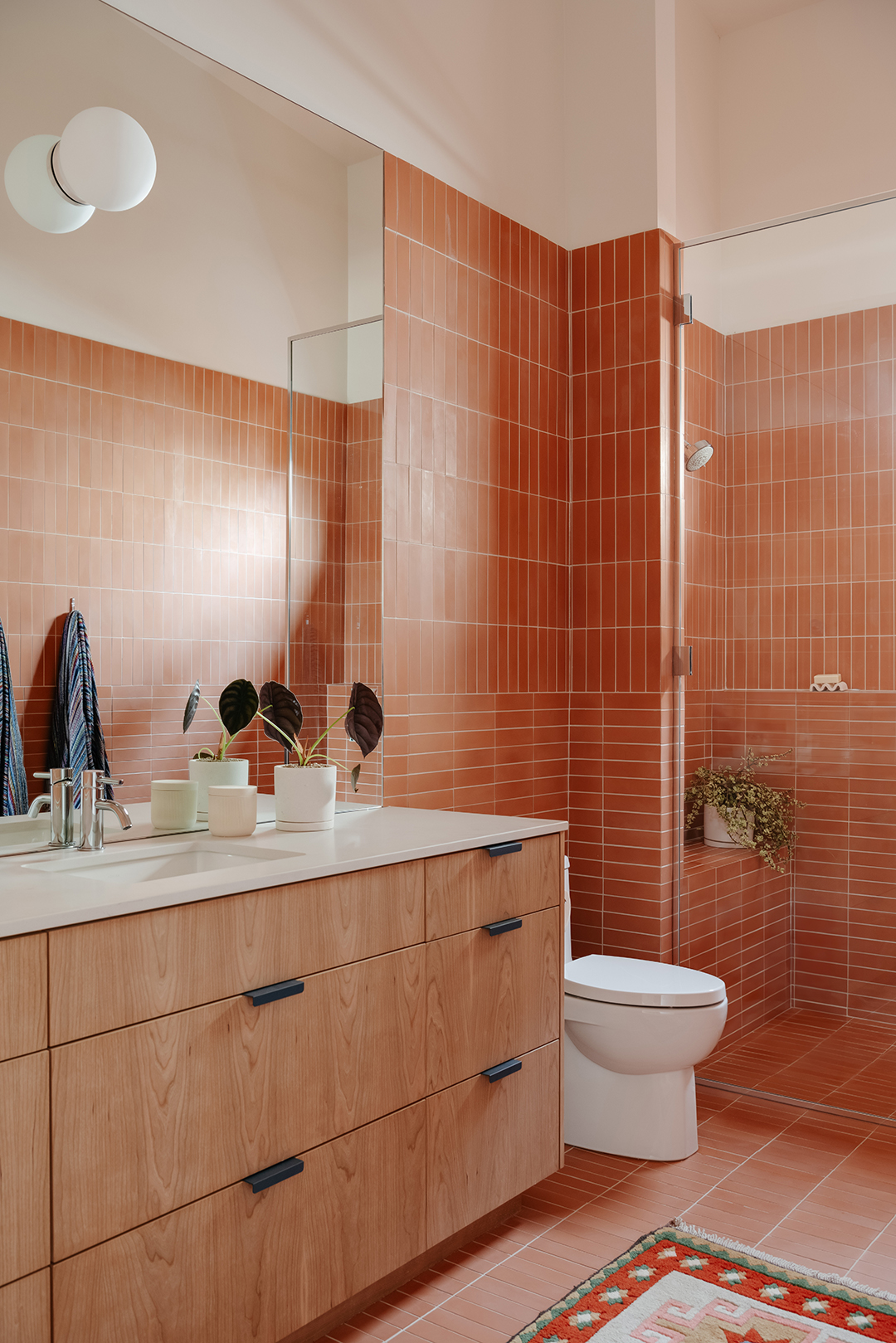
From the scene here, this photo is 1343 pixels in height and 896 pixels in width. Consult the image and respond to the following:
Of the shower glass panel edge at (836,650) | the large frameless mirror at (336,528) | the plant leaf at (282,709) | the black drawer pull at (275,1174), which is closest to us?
the black drawer pull at (275,1174)

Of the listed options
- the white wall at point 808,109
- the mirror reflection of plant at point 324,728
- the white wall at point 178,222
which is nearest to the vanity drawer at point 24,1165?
the mirror reflection of plant at point 324,728

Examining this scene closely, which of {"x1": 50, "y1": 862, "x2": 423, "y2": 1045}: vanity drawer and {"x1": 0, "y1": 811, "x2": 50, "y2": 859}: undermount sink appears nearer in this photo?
{"x1": 50, "y1": 862, "x2": 423, "y2": 1045}: vanity drawer

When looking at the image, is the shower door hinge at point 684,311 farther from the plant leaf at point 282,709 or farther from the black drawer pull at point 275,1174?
the black drawer pull at point 275,1174

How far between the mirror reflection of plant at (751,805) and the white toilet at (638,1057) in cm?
59

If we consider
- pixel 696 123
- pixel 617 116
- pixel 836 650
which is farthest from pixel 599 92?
pixel 836 650

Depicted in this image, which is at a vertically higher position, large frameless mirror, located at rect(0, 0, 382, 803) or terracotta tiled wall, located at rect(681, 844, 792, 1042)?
large frameless mirror, located at rect(0, 0, 382, 803)

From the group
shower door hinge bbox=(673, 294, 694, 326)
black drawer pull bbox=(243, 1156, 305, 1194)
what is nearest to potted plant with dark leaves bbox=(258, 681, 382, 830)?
black drawer pull bbox=(243, 1156, 305, 1194)

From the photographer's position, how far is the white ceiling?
355cm

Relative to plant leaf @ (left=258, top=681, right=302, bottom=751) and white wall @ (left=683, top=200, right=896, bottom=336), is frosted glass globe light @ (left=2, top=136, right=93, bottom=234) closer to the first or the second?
plant leaf @ (left=258, top=681, right=302, bottom=751)

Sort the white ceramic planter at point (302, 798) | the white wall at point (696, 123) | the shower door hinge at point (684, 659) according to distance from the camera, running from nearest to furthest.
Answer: the white ceramic planter at point (302, 798) → the shower door hinge at point (684, 659) → the white wall at point (696, 123)

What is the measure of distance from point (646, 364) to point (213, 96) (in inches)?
58.1

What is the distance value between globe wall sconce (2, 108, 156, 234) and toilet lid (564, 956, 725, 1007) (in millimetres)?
1952

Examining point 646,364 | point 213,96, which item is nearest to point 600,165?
point 646,364

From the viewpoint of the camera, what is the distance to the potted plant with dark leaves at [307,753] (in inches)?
83.7
